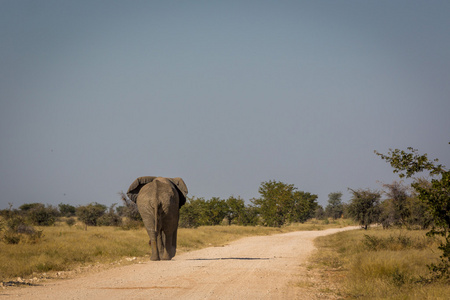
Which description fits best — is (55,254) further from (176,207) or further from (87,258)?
(176,207)

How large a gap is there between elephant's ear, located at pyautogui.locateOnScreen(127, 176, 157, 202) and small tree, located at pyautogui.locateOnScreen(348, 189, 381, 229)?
103ft

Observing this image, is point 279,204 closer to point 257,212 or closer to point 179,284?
point 257,212

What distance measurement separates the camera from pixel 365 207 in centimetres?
4356

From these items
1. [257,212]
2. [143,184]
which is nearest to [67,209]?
[257,212]

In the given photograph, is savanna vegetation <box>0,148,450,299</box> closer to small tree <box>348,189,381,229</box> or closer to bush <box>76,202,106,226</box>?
small tree <box>348,189,381,229</box>

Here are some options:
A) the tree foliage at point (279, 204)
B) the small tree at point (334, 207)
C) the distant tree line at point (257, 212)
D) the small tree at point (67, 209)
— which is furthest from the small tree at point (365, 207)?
the small tree at point (334, 207)

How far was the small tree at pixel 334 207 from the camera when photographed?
126000 mm

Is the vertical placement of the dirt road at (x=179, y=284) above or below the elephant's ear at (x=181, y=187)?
below

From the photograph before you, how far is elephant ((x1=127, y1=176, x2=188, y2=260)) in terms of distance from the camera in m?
14.8

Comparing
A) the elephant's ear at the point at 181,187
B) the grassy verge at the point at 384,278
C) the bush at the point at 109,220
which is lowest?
the grassy verge at the point at 384,278

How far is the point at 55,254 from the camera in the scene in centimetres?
1519

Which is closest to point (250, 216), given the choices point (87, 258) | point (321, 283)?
point (87, 258)

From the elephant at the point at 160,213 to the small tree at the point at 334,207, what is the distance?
11008 centimetres

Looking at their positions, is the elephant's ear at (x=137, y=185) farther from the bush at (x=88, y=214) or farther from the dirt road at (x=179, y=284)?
the bush at (x=88, y=214)
